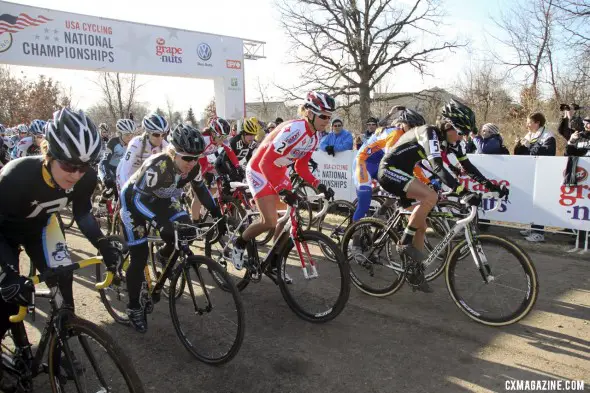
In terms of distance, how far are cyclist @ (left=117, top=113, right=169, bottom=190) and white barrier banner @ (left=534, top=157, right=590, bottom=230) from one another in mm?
6253

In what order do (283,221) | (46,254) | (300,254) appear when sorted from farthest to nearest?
(283,221), (300,254), (46,254)

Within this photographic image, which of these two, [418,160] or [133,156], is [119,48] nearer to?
[133,156]

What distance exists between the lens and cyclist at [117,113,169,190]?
18.9 ft

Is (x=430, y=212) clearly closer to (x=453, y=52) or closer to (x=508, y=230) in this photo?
(x=508, y=230)

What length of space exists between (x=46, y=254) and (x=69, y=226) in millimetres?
6473

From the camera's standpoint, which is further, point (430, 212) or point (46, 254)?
point (430, 212)

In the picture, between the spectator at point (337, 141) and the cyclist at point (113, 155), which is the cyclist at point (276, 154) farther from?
the spectator at point (337, 141)

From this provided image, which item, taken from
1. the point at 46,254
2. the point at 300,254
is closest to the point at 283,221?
the point at 300,254

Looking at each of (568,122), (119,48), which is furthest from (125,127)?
(119,48)

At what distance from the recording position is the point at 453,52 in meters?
24.2

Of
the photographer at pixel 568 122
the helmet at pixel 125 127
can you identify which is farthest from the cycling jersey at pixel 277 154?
the photographer at pixel 568 122

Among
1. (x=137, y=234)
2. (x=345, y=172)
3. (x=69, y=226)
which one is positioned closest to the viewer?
(x=137, y=234)

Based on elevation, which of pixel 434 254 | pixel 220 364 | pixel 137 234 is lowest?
pixel 220 364

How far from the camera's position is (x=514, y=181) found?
7.42 m
